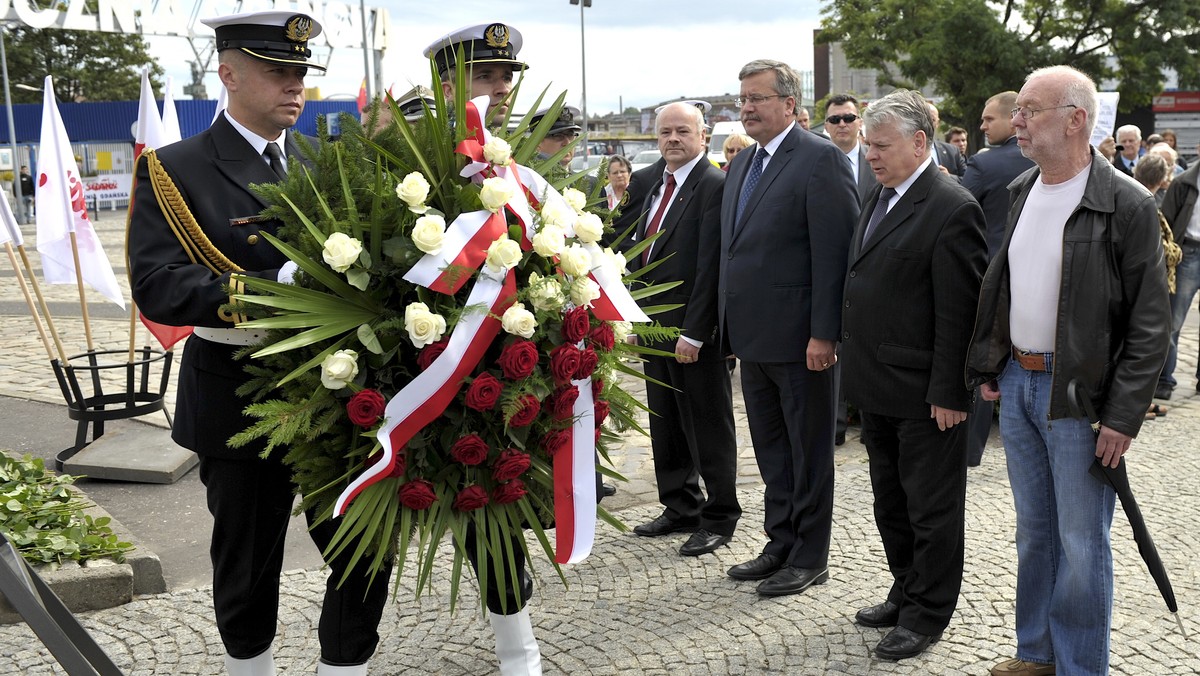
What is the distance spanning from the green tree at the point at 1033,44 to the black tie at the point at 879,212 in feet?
90.3

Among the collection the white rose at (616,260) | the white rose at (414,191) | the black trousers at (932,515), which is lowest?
the black trousers at (932,515)

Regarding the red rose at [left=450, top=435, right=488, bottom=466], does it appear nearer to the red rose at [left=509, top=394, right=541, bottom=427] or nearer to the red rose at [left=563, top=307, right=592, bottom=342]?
the red rose at [left=509, top=394, right=541, bottom=427]

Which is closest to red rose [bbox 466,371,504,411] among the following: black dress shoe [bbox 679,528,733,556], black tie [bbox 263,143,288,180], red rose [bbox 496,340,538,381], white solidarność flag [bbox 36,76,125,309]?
red rose [bbox 496,340,538,381]

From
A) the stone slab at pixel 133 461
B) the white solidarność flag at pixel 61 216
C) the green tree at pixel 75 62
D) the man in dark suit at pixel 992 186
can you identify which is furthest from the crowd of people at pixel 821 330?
the green tree at pixel 75 62

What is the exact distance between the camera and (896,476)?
4.09 metres

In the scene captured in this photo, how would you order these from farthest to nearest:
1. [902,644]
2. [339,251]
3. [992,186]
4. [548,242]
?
[992,186] < [902,644] < [548,242] < [339,251]

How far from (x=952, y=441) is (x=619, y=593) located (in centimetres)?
150

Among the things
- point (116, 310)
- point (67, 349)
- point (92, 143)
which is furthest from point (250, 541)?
point (92, 143)

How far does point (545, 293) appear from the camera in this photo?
2783 millimetres

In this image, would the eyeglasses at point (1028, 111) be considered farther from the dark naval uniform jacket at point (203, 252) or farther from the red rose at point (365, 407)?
the dark naval uniform jacket at point (203, 252)

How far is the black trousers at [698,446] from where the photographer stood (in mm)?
5078

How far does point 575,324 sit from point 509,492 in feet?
1.61

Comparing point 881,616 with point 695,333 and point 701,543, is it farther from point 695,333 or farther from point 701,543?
point 695,333

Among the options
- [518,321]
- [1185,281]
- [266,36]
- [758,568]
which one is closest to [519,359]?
[518,321]
